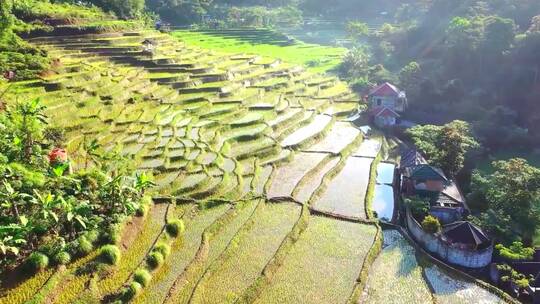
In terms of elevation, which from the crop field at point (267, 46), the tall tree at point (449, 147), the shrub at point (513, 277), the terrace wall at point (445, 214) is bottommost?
the shrub at point (513, 277)

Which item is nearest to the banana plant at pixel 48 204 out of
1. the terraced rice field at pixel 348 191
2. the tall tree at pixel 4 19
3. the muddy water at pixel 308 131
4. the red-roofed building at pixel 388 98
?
the terraced rice field at pixel 348 191

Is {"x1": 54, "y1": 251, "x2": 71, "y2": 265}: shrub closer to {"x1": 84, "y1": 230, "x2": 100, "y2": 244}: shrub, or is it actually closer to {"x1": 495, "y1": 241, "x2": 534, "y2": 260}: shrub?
{"x1": 84, "y1": 230, "x2": 100, "y2": 244}: shrub

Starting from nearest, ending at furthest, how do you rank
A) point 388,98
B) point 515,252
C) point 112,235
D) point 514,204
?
point 112,235 < point 515,252 < point 514,204 < point 388,98

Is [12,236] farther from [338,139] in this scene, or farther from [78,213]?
[338,139]

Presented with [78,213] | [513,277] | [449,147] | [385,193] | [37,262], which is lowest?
[513,277]

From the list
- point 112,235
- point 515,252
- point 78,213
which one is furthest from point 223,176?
point 515,252

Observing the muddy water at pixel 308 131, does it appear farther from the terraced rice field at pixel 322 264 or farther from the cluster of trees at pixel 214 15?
the cluster of trees at pixel 214 15

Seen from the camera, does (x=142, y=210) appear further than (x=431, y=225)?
No
